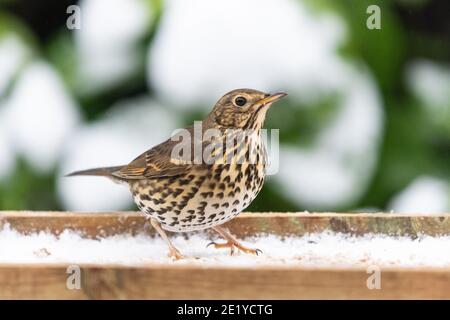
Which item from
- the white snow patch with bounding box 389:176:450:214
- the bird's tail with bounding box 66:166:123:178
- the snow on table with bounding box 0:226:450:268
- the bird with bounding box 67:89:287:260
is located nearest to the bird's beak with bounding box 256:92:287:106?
the bird with bounding box 67:89:287:260

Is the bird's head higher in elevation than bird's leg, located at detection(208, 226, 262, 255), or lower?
higher

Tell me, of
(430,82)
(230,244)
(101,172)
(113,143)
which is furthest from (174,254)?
(430,82)

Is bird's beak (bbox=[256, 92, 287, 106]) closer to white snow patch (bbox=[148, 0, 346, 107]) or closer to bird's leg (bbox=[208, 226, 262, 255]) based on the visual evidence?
bird's leg (bbox=[208, 226, 262, 255])

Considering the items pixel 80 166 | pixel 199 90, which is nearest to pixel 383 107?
pixel 199 90

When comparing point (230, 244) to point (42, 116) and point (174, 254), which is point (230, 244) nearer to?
point (174, 254)

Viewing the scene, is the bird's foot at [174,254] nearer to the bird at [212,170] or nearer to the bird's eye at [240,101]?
the bird at [212,170]

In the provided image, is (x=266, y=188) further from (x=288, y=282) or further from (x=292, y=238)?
(x=288, y=282)
